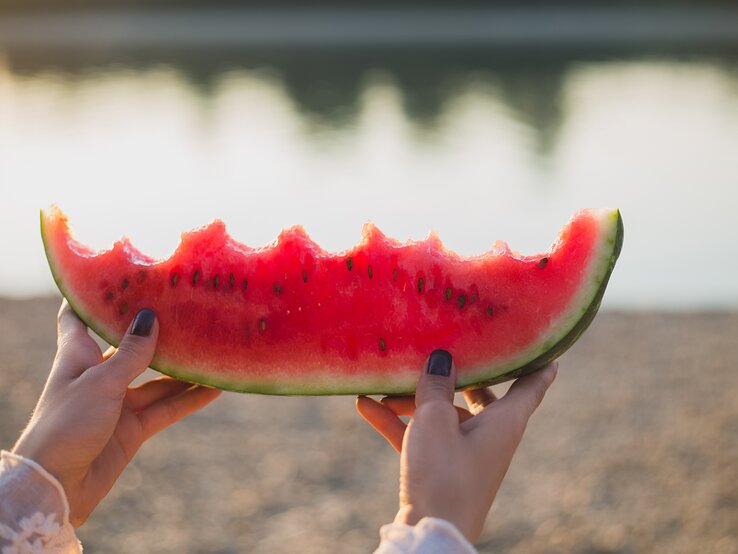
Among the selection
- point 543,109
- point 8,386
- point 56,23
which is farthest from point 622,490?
point 56,23

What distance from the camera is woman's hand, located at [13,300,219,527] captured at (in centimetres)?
157

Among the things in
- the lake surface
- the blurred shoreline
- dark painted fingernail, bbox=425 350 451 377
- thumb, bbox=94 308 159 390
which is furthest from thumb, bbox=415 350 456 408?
the blurred shoreline

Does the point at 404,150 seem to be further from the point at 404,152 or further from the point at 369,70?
the point at 369,70

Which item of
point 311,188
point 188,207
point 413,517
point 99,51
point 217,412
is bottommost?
point 413,517

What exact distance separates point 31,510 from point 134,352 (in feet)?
1.13

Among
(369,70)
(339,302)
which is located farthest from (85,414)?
(369,70)

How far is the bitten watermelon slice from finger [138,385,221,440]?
13 centimetres

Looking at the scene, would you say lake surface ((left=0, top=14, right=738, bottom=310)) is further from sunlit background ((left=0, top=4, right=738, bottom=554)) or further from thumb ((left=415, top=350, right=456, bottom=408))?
thumb ((left=415, top=350, right=456, bottom=408))

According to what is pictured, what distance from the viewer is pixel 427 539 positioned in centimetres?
132

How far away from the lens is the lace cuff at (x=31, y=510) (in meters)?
1.48

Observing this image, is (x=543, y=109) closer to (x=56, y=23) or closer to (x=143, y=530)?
(x=143, y=530)

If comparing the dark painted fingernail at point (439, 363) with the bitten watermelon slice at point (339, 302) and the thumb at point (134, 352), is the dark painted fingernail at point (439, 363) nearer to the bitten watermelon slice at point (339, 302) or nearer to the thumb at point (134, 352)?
the bitten watermelon slice at point (339, 302)

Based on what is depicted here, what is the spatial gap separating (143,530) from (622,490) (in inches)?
79.5

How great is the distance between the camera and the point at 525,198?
1002cm
